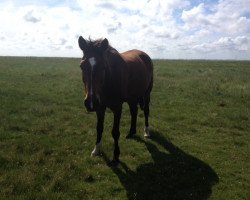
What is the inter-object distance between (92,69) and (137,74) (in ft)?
10.7

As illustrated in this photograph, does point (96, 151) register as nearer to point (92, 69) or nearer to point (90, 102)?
point (90, 102)

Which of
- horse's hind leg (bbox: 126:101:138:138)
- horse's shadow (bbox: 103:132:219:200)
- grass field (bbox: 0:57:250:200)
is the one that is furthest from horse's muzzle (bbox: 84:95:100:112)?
horse's hind leg (bbox: 126:101:138:138)

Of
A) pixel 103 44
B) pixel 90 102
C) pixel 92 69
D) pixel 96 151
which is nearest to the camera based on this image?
pixel 90 102

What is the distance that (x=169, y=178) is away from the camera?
7.12 meters

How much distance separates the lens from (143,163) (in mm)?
8008

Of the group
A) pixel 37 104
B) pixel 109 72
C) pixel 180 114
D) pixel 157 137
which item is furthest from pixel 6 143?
pixel 180 114

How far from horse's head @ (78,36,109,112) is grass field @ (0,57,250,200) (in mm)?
1853

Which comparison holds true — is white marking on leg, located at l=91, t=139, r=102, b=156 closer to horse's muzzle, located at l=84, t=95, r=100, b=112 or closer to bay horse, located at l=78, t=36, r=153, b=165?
bay horse, located at l=78, t=36, r=153, b=165

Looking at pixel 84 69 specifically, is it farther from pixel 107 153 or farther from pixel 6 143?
pixel 6 143

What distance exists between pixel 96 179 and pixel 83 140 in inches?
110

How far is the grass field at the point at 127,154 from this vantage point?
255 inches

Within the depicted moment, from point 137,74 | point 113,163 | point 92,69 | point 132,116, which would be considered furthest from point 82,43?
point 132,116

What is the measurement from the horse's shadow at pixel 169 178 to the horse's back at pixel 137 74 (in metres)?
1.88

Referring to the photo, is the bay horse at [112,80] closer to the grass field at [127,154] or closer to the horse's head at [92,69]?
the horse's head at [92,69]
